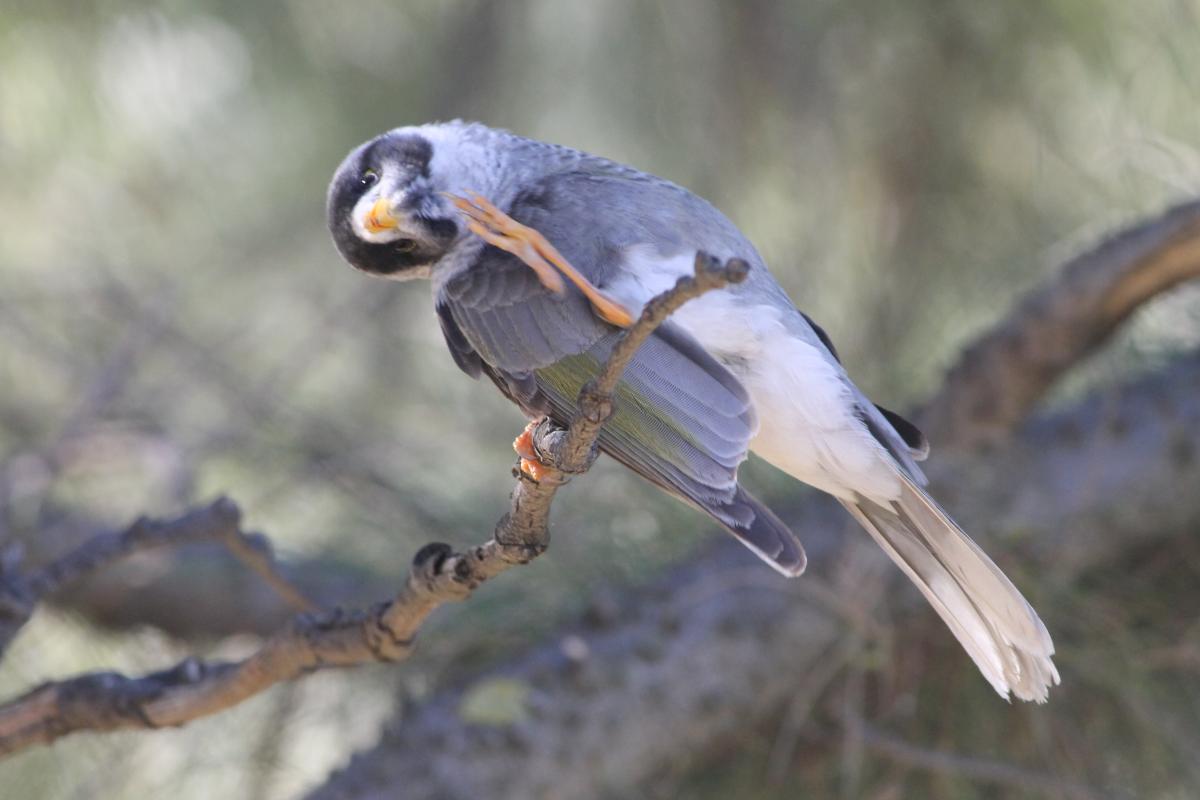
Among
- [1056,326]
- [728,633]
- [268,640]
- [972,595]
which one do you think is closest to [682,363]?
[972,595]

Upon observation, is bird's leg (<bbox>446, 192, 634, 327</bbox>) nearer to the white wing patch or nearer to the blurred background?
the white wing patch

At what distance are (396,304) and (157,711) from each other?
81.9 inches

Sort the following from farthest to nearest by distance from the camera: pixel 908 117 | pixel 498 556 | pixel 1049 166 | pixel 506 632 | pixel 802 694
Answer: pixel 908 117 < pixel 1049 166 < pixel 506 632 < pixel 802 694 < pixel 498 556

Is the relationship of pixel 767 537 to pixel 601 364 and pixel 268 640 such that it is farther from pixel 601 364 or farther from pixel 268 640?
pixel 268 640

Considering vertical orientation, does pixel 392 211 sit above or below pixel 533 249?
below

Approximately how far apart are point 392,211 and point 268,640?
28.7 inches

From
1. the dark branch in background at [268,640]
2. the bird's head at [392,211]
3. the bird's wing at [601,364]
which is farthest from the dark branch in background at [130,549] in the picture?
the bird's head at [392,211]

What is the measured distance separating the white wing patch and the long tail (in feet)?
0.21

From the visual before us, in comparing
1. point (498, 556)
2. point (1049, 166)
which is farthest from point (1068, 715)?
point (498, 556)

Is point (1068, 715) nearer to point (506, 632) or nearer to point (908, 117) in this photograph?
point (506, 632)

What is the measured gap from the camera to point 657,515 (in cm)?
293

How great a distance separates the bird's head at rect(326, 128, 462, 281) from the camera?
2.16 metres

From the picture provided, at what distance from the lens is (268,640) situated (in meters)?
1.75

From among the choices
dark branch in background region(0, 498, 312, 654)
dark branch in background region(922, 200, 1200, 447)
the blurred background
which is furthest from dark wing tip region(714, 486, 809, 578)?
dark branch in background region(922, 200, 1200, 447)
